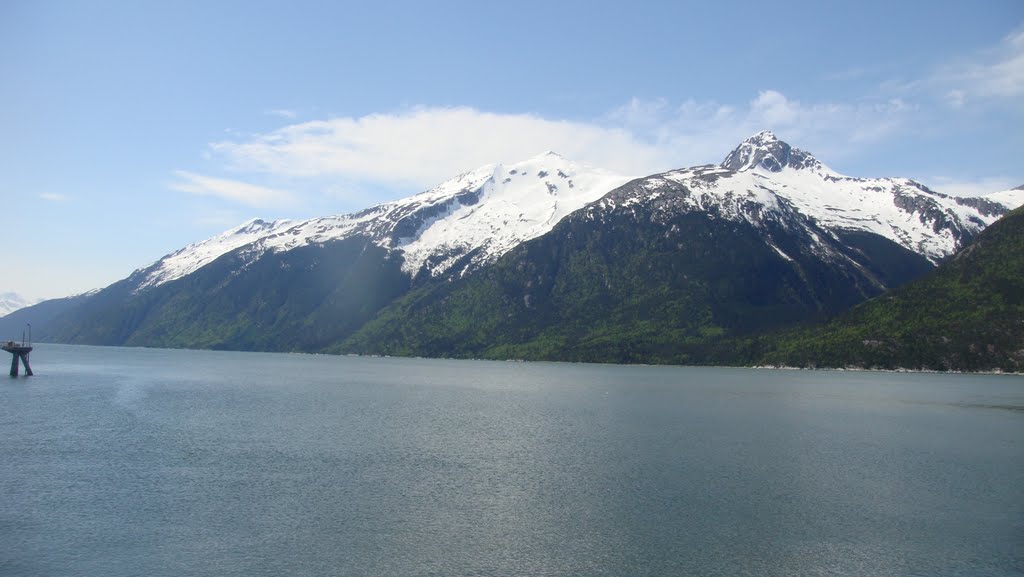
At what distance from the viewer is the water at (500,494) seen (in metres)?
55.2

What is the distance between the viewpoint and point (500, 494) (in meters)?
74.4

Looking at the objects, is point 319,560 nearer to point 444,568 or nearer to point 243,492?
point 444,568

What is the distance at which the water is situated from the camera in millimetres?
55156

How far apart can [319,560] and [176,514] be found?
744 inches

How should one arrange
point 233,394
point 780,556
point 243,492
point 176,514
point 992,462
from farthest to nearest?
point 233,394 → point 992,462 → point 243,492 → point 176,514 → point 780,556

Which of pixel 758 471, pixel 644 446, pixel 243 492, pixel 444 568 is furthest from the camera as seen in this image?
pixel 644 446

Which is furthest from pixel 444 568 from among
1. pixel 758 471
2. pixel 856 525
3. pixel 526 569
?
pixel 758 471

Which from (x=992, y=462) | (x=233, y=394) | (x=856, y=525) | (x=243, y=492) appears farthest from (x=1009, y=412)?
(x=233, y=394)

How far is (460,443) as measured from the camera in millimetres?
105125

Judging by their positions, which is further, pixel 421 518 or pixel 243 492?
pixel 243 492

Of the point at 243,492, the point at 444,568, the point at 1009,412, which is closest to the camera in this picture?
the point at 444,568

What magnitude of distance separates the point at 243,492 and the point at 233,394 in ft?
374

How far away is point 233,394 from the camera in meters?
179

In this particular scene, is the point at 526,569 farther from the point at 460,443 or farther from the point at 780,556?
the point at 460,443
